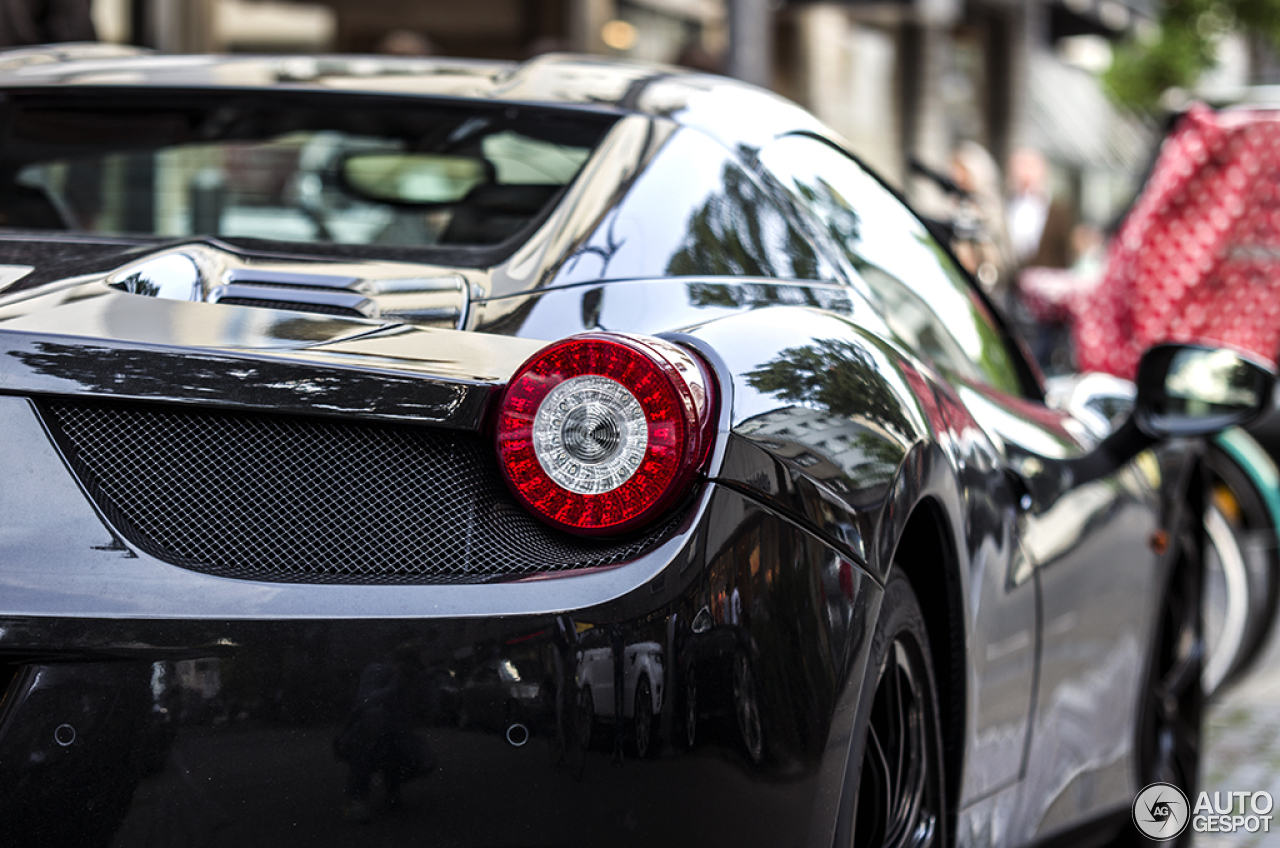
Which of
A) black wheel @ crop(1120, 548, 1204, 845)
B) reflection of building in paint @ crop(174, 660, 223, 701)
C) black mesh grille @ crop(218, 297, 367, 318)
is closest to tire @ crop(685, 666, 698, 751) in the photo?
reflection of building in paint @ crop(174, 660, 223, 701)

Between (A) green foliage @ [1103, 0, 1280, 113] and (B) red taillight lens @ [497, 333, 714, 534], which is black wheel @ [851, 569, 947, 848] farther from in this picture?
(A) green foliage @ [1103, 0, 1280, 113]

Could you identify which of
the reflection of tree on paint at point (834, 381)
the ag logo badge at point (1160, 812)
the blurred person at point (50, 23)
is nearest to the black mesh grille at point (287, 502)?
the reflection of tree on paint at point (834, 381)

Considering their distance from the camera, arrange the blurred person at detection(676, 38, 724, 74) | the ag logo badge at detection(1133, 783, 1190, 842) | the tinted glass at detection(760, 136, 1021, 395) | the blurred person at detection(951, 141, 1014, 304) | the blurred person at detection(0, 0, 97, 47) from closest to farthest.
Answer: the tinted glass at detection(760, 136, 1021, 395)
the ag logo badge at detection(1133, 783, 1190, 842)
the blurred person at detection(0, 0, 97, 47)
the blurred person at detection(676, 38, 724, 74)
the blurred person at detection(951, 141, 1014, 304)

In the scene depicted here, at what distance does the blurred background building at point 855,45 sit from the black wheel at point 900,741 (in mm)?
4953

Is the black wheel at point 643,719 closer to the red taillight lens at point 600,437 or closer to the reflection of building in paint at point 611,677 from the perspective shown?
the reflection of building in paint at point 611,677

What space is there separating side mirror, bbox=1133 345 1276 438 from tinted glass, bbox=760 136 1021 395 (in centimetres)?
28

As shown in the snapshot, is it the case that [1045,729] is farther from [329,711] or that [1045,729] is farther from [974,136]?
[974,136]

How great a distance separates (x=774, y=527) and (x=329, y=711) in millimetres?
518

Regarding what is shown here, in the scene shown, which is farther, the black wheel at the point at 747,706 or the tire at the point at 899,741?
the tire at the point at 899,741

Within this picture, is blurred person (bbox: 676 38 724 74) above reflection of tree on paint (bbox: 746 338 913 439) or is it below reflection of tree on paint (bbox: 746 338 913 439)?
below

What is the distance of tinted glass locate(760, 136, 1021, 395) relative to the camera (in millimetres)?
2787

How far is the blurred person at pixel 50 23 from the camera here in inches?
223

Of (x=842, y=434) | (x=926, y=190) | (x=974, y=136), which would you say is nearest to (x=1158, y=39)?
(x=974, y=136)

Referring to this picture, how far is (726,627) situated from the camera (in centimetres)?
190
